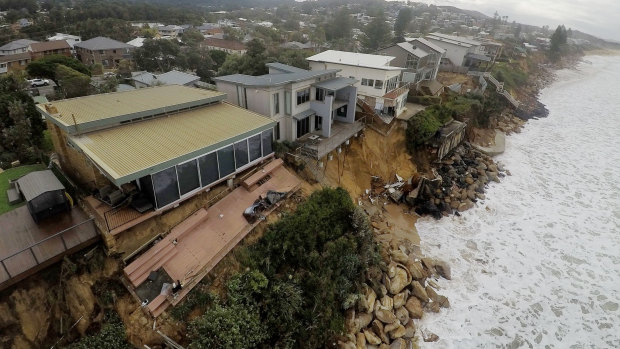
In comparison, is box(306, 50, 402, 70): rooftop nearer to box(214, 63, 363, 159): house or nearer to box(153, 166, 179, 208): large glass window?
box(214, 63, 363, 159): house

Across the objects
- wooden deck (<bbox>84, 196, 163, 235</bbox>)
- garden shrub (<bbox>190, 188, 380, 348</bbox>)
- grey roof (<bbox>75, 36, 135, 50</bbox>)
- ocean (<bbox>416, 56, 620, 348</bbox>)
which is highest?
wooden deck (<bbox>84, 196, 163, 235</bbox>)

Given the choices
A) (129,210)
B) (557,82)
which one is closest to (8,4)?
(129,210)

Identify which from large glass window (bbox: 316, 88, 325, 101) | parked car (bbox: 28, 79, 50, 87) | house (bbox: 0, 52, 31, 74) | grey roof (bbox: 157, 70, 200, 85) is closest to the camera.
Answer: large glass window (bbox: 316, 88, 325, 101)

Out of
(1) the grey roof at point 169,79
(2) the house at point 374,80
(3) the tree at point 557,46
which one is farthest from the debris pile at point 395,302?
(3) the tree at point 557,46


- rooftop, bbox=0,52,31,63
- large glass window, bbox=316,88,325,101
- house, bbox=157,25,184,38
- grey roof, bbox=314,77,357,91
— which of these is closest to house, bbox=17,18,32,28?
house, bbox=157,25,184,38

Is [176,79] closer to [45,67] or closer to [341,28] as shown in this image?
[45,67]

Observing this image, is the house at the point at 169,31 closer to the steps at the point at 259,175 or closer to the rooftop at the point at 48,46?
the rooftop at the point at 48,46

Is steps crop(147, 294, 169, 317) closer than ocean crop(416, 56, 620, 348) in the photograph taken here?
Yes
